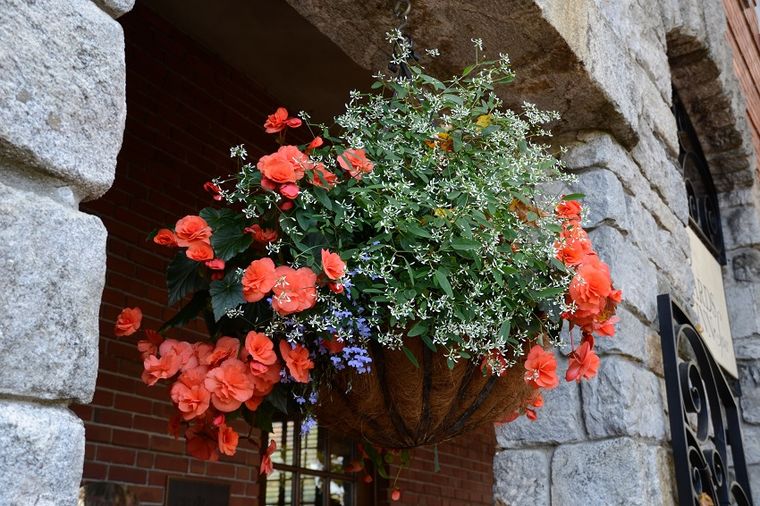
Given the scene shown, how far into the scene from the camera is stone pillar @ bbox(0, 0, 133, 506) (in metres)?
0.78

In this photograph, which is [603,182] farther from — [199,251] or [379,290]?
[199,251]

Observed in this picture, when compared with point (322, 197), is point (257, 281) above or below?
below

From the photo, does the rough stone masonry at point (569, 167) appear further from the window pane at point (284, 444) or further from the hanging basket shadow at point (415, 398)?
the window pane at point (284, 444)

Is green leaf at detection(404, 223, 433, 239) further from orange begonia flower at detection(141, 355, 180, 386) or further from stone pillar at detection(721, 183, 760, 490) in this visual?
stone pillar at detection(721, 183, 760, 490)

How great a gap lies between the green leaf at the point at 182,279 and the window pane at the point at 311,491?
2940mm

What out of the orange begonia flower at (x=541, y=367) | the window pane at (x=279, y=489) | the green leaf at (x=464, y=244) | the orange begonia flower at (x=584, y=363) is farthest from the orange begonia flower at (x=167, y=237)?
the window pane at (x=279, y=489)

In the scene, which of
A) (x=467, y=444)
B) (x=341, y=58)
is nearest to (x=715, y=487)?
(x=341, y=58)

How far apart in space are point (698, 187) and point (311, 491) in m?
2.51

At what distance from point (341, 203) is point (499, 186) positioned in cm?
32

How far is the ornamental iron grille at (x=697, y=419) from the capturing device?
220 centimetres

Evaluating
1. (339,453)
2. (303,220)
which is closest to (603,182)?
(303,220)

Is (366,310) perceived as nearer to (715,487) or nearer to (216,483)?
(715,487)

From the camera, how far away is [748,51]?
4703 mm

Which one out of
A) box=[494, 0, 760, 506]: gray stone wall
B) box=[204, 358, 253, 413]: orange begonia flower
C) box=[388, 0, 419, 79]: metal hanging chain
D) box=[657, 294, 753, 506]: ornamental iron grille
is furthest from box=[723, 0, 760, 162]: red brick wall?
box=[204, 358, 253, 413]: orange begonia flower
